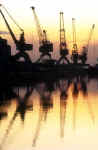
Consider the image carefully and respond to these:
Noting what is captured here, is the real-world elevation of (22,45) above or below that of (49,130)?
below

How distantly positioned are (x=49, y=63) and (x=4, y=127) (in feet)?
436

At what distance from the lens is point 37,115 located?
1947 cm

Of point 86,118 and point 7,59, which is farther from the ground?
point 86,118

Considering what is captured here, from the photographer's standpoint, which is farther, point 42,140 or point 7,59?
point 7,59

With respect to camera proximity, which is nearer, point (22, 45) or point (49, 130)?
point (49, 130)

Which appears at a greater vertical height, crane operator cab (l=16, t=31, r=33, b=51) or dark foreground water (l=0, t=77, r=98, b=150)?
dark foreground water (l=0, t=77, r=98, b=150)

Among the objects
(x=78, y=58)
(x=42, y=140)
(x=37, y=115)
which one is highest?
(x=42, y=140)

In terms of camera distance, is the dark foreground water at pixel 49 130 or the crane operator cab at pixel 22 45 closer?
the dark foreground water at pixel 49 130

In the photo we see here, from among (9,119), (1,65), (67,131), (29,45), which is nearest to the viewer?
(67,131)

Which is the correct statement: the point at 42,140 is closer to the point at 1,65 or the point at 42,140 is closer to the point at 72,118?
the point at 72,118

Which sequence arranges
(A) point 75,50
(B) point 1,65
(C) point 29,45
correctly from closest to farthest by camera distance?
(B) point 1,65
(C) point 29,45
(A) point 75,50

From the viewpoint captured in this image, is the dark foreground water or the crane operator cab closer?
the dark foreground water

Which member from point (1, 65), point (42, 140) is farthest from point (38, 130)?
point (1, 65)

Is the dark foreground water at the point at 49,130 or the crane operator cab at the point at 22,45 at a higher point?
the dark foreground water at the point at 49,130
